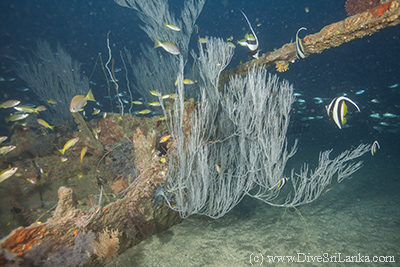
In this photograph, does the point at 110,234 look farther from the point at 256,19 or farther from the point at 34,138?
the point at 256,19

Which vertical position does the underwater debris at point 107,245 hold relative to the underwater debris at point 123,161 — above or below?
below

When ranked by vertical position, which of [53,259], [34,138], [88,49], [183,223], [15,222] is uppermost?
[88,49]

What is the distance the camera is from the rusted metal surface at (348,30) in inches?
120

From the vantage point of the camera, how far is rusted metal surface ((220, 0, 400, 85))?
3.05 metres

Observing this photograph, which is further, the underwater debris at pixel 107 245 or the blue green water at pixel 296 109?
the blue green water at pixel 296 109

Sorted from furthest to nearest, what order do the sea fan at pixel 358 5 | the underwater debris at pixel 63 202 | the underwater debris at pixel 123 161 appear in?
the sea fan at pixel 358 5, the underwater debris at pixel 123 161, the underwater debris at pixel 63 202

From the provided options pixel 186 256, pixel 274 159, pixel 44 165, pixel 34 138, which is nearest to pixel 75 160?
pixel 44 165

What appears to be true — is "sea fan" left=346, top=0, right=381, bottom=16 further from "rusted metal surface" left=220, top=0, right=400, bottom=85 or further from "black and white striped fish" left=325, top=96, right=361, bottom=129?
"black and white striped fish" left=325, top=96, right=361, bottom=129

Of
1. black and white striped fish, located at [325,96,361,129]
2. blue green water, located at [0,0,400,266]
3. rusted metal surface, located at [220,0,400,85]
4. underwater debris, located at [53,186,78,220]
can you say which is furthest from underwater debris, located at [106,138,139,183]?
black and white striped fish, located at [325,96,361,129]

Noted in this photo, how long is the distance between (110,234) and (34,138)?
12.4 feet

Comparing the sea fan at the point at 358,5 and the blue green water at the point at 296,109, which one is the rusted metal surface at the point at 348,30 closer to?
the sea fan at the point at 358,5

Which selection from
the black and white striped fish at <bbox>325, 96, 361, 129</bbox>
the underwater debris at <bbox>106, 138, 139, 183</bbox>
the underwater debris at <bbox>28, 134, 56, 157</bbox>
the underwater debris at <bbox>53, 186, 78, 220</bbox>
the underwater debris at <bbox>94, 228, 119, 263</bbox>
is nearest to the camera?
the underwater debris at <bbox>53, 186, 78, 220</bbox>

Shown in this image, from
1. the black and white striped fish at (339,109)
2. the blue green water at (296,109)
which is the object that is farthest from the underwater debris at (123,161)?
the black and white striped fish at (339,109)

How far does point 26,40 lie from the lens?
111 ft
